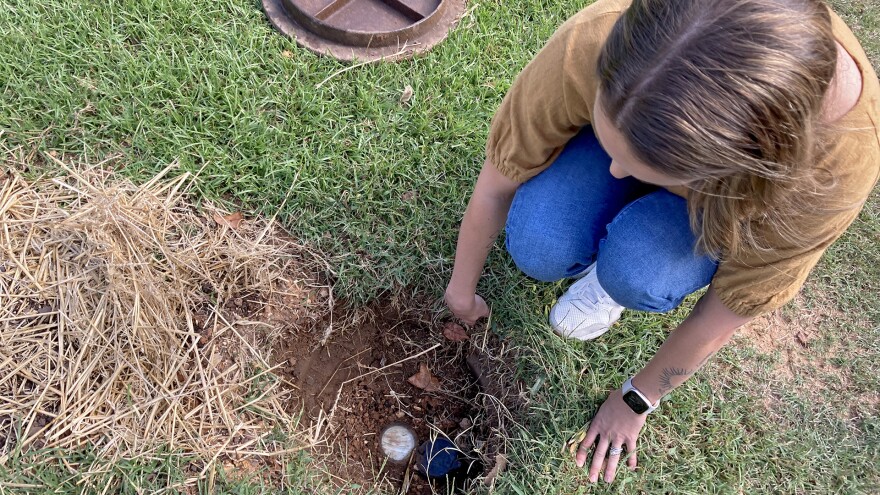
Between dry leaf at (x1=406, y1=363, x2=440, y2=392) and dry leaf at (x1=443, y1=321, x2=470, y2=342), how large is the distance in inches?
4.4

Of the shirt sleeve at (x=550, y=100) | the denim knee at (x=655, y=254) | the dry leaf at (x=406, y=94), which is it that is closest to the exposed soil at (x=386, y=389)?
the denim knee at (x=655, y=254)

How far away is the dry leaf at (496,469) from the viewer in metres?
1.66

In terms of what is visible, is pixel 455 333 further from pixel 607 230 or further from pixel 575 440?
pixel 607 230

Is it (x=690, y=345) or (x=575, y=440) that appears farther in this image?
(x=575, y=440)

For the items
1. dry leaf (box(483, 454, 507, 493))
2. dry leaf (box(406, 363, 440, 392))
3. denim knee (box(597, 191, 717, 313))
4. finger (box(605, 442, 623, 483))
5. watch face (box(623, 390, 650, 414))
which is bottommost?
dry leaf (box(406, 363, 440, 392))

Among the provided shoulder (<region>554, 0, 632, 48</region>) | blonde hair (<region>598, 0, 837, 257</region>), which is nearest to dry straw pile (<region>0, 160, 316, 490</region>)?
shoulder (<region>554, 0, 632, 48</region>)

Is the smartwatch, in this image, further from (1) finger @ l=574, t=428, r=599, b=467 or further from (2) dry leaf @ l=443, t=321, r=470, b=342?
(2) dry leaf @ l=443, t=321, r=470, b=342

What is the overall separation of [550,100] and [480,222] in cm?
39

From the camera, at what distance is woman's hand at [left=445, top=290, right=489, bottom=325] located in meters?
1.79

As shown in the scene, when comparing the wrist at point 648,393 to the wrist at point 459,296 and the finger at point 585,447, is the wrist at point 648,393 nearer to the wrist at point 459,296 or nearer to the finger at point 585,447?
the finger at point 585,447

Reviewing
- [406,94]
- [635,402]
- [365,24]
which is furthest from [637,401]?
[365,24]

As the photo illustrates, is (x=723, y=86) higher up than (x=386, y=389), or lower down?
higher up

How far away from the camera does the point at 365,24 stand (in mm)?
2361

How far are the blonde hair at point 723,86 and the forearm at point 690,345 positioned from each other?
44cm
